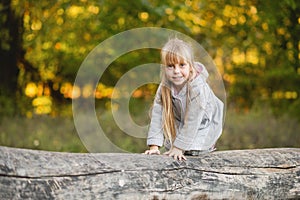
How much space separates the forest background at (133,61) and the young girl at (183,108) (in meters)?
3.02

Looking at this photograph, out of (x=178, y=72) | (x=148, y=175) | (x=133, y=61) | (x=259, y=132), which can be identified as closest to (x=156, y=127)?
(x=178, y=72)

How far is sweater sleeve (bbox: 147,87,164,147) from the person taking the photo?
336 cm

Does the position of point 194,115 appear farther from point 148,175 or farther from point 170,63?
point 148,175

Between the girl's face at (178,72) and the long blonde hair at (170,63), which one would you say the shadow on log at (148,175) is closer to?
the long blonde hair at (170,63)

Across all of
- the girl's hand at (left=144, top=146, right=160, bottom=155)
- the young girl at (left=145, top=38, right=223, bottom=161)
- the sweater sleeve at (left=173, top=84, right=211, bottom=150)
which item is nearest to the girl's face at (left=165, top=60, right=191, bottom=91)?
the young girl at (left=145, top=38, right=223, bottom=161)

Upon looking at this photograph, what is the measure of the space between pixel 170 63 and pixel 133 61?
6.03 m

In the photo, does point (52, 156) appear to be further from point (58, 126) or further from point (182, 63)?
point (58, 126)

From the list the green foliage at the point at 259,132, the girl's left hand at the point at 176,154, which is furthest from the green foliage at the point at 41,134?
the girl's left hand at the point at 176,154

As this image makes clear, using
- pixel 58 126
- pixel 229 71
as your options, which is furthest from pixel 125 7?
pixel 229 71

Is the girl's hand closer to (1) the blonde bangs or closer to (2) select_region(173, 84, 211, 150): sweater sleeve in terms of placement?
(2) select_region(173, 84, 211, 150): sweater sleeve

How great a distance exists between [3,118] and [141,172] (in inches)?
225

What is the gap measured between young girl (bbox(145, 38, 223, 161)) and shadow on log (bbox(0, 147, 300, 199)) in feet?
0.55

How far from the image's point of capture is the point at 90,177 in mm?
2643

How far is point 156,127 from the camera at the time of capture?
339 centimetres
